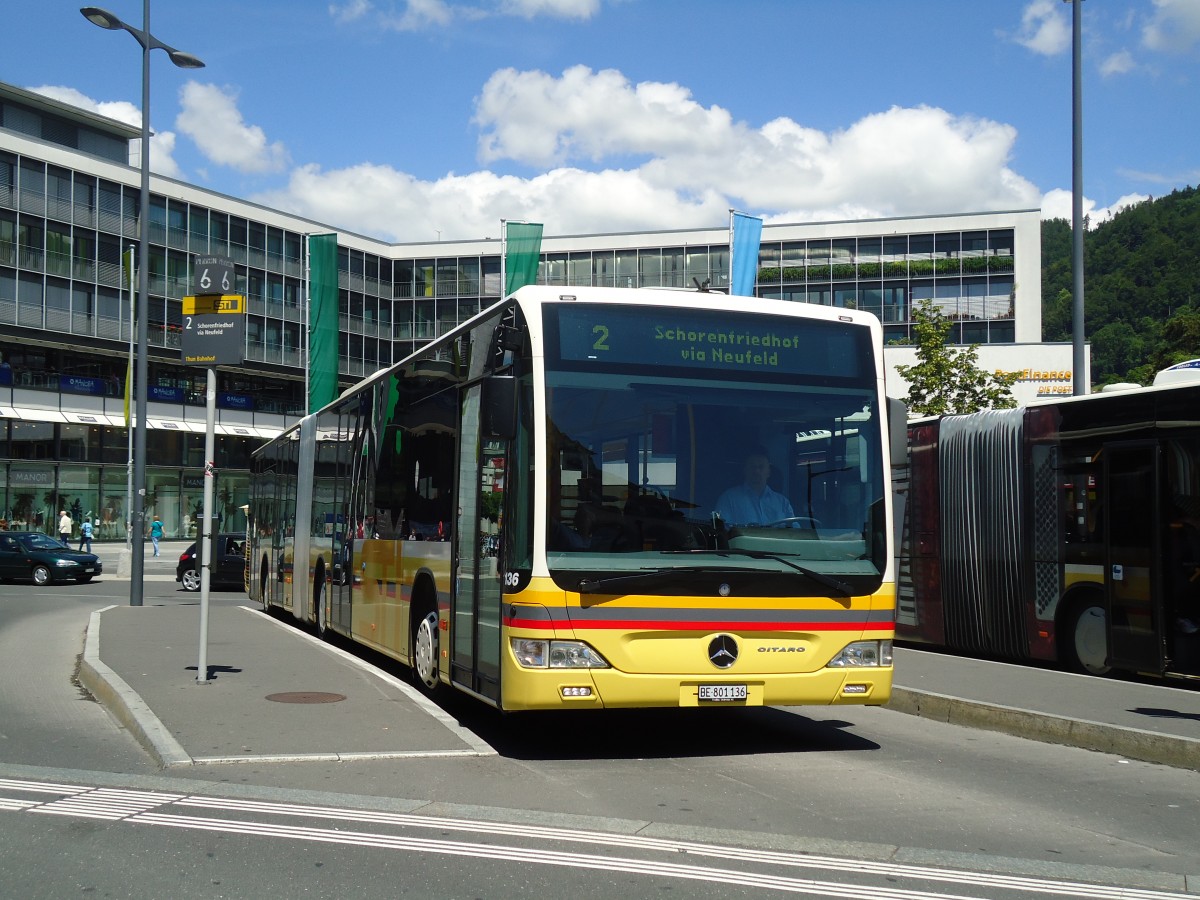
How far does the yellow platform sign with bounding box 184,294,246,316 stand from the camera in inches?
492

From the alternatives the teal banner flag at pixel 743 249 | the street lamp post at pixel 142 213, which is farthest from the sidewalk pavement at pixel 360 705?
the teal banner flag at pixel 743 249

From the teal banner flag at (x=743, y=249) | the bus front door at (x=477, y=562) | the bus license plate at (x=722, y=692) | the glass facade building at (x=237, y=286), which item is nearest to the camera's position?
the bus license plate at (x=722, y=692)

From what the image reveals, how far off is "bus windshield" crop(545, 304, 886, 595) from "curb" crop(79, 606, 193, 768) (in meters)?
2.86

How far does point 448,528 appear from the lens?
35.8 ft

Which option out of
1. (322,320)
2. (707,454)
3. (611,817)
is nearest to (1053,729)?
(707,454)

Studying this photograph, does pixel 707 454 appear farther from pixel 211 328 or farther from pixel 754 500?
pixel 211 328

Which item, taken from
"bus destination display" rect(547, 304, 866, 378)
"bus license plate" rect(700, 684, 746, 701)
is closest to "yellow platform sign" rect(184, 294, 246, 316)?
"bus destination display" rect(547, 304, 866, 378)

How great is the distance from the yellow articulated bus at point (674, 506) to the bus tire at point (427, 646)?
1.07 meters

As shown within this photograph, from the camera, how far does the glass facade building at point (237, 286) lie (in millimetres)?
57969

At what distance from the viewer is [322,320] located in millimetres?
38312

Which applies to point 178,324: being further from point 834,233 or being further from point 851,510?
point 851,510

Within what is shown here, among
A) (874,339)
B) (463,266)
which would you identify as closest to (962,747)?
(874,339)

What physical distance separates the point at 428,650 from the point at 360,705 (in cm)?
79

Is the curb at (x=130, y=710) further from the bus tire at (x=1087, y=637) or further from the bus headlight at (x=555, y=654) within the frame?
the bus tire at (x=1087, y=637)
